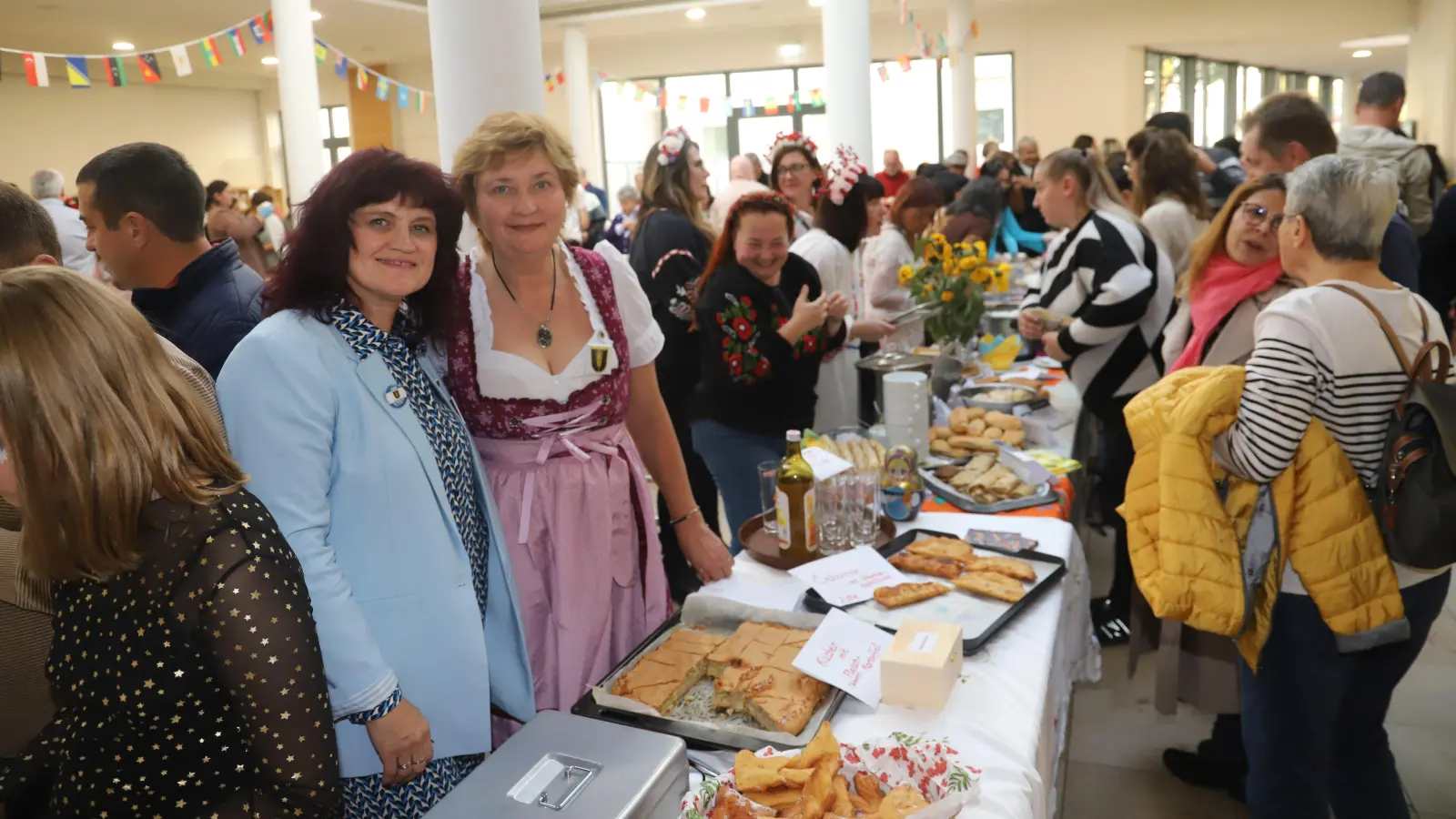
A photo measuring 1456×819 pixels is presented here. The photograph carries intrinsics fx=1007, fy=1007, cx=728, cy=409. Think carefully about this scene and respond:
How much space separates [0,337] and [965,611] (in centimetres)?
137

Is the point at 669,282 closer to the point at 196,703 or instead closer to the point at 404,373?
the point at 404,373

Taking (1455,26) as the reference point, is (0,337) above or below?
below

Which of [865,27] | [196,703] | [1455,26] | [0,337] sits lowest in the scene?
[196,703]

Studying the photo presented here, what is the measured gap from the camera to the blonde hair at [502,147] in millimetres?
1746

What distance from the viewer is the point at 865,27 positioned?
5891 millimetres

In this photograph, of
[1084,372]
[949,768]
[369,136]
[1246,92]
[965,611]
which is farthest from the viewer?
[1246,92]

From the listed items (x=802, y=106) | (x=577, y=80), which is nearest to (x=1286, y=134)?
(x=577, y=80)

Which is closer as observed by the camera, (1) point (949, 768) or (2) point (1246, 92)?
(1) point (949, 768)

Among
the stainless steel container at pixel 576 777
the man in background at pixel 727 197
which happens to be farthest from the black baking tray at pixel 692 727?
the man in background at pixel 727 197

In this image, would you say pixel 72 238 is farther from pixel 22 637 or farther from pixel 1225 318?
pixel 1225 318

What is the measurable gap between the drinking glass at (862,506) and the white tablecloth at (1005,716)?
0.58ft

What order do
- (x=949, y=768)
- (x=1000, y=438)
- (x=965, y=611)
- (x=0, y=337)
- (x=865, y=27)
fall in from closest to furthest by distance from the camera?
(x=0, y=337) < (x=949, y=768) < (x=965, y=611) < (x=1000, y=438) < (x=865, y=27)

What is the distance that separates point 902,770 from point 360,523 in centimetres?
77

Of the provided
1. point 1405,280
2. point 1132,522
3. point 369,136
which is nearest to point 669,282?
point 1132,522
